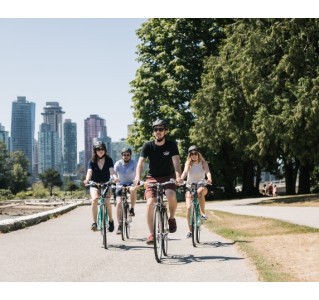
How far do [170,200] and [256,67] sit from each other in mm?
18885

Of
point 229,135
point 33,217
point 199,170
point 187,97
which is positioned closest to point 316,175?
point 187,97

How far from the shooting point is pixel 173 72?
4006cm

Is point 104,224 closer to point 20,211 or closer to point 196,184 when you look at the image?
point 196,184

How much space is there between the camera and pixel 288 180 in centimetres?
4278

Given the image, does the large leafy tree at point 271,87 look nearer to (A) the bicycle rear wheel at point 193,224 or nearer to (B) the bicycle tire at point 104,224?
(A) the bicycle rear wheel at point 193,224

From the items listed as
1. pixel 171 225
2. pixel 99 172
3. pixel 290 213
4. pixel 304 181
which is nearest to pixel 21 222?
pixel 99 172

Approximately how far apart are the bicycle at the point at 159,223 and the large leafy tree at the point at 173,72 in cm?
2877

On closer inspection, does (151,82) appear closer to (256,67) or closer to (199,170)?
(256,67)

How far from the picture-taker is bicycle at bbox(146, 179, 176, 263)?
880 cm

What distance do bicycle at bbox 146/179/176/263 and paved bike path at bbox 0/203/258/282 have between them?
207 millimetres

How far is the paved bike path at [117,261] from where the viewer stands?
7473 millimetres

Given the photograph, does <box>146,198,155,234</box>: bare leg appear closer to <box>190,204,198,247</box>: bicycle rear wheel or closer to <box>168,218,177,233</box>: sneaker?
<box>168,218,177,233</box>: sneaker

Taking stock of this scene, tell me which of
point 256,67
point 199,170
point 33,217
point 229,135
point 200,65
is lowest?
point 33,217

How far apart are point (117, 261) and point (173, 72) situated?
105ft
